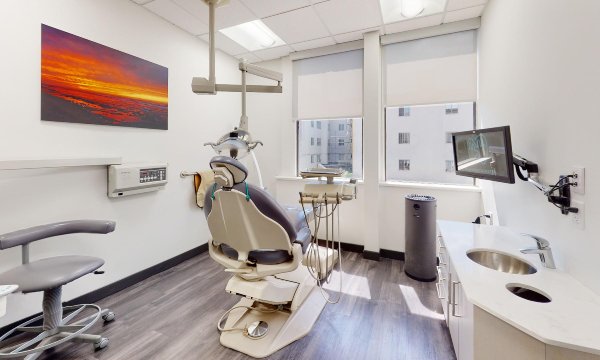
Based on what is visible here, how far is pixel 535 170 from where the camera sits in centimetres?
148

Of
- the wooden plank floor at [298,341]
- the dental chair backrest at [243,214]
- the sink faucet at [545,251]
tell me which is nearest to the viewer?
the sink faucet at [545,251]

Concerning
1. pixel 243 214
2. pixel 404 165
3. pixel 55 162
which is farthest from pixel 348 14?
pixel 55 162

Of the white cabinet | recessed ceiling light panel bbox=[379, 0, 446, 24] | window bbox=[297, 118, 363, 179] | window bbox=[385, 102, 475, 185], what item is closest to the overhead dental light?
recessed ceiling light panel bbox=[379, 0, 446, 24]

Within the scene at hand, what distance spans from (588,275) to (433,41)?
2.76 m

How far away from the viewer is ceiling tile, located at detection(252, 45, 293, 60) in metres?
3.44

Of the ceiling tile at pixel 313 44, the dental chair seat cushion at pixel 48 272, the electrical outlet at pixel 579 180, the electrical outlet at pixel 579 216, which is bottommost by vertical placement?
the dental chair seat cushion at pixel 48 272

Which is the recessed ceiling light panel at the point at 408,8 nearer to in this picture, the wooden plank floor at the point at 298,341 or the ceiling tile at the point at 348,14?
the ceiling tile at the point at 348,14

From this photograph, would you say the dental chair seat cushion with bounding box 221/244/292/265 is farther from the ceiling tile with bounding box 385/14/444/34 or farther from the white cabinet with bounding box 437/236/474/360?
the ceiling tile with bounding box 385/14/444/34

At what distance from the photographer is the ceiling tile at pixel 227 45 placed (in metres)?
3.14

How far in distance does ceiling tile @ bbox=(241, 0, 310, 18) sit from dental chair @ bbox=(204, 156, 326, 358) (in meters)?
1.90

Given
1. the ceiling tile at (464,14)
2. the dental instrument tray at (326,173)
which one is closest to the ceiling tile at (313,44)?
the ceiling tile at (464,14)

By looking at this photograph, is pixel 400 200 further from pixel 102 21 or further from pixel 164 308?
pixel 102 21

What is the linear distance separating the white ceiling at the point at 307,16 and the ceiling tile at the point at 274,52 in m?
0.25

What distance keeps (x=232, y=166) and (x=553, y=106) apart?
1762mm
